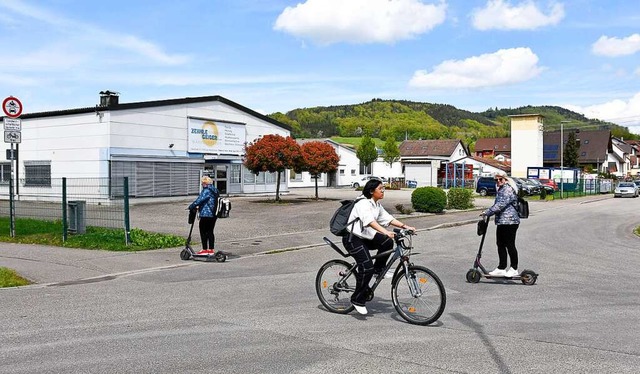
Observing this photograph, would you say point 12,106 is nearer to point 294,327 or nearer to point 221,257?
point 221,257

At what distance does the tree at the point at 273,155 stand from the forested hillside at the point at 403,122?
278 ft

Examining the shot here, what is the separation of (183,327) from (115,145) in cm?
2613

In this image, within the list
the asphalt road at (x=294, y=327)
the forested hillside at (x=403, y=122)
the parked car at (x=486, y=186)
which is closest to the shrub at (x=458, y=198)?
the parked car at (x=486, y=186)

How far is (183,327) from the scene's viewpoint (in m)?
6.84

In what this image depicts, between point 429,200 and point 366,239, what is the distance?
2111 cm

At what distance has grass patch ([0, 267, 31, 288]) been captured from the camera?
9722 mm

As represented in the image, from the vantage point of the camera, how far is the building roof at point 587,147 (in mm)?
93125

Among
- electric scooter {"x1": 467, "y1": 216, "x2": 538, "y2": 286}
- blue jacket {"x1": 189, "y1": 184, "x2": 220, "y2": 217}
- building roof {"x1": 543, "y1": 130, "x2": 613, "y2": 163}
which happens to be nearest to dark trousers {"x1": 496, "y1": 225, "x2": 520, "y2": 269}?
electric scooter {"x1": 467, "y1": 216, "x2": 538, "y2": 286}

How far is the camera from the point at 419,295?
6973 millimetres

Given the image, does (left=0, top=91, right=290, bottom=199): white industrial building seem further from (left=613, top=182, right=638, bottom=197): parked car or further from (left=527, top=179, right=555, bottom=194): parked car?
(left=613, top=182, right=638, bottom=197): parked car

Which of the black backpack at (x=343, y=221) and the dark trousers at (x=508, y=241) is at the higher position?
the black backpack at (x=343, y=221)

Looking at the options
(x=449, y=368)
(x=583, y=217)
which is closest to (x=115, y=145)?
(x=583, y=217)

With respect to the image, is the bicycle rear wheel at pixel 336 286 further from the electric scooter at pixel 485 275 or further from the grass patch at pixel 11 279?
the grass patch at pixel 11 279

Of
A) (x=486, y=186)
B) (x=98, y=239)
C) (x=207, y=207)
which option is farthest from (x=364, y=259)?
(x=486, y=186)
